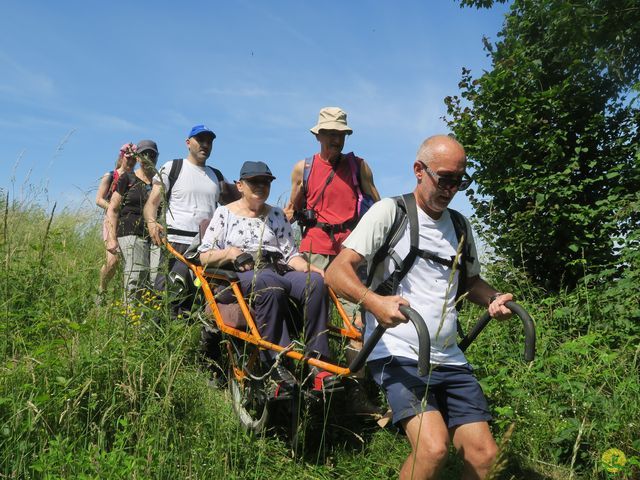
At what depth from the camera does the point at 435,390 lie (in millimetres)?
2869

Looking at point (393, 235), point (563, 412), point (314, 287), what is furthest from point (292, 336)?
point (563, 412)

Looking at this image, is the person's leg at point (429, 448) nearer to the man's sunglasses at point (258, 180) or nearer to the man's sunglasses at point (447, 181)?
the man's sunglasses at point (447, 181)

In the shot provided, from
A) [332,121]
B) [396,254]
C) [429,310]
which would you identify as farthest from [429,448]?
[332,121]

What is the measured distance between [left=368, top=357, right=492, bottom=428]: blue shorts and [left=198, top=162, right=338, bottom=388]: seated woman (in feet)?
2.62

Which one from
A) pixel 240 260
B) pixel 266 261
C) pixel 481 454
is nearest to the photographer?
pixel 481 454

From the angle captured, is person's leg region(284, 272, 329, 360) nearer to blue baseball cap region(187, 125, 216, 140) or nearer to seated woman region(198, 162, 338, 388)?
seated woman region(198, 162, 338, 388)

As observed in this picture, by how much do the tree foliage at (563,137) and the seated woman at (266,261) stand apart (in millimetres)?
2757

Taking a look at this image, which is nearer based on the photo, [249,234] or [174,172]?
[249,234]

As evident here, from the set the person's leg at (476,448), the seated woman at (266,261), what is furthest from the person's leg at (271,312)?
the person's leg at (476,448)

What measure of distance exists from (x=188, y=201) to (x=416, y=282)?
3.26 meters

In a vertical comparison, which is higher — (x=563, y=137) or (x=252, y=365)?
(x=563, y=137)

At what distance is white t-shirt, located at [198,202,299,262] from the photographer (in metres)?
4.66

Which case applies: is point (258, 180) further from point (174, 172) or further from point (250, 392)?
point (250, 392)

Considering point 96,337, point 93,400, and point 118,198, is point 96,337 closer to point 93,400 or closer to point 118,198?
point 93,400
